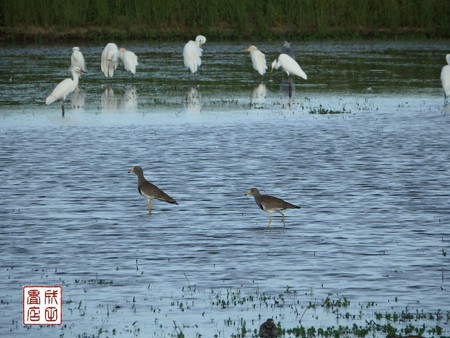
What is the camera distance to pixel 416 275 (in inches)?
453

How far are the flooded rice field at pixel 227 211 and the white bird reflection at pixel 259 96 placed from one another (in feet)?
0.44

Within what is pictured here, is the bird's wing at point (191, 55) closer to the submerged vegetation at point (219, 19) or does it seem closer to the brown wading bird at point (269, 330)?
the submerged vegetation at point (219, 19)

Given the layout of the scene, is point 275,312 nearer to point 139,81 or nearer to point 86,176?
point 86,176

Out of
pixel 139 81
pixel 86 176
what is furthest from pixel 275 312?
pixel 139 81

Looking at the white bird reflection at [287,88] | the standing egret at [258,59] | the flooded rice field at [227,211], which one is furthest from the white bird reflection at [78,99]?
the white bird reflection at [287,88]

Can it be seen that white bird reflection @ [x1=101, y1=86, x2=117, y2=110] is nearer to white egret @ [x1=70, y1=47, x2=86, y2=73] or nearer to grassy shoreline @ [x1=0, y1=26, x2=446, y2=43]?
white egret @ [x1=70, y1=47, x2=86, y2=73]

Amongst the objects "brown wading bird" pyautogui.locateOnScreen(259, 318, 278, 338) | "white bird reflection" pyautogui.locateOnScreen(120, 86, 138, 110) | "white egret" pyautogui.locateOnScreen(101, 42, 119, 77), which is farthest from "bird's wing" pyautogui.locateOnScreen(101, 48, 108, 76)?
"brown wading bird" pyautogui.locateOnScreen(259, 318, 278, 338)

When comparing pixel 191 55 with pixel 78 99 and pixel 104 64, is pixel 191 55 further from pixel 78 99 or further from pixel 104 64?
pixel 78 99

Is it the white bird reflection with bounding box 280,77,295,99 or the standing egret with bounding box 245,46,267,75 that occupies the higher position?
the standing egret with bounding box 245,46,267,75

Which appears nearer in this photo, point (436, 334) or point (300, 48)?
point (436, 334)

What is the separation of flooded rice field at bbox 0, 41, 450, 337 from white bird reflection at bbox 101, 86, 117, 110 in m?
0.13

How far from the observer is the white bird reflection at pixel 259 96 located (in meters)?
29.1

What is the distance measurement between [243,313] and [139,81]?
26.4 metres

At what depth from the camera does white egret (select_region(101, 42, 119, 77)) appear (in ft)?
118
